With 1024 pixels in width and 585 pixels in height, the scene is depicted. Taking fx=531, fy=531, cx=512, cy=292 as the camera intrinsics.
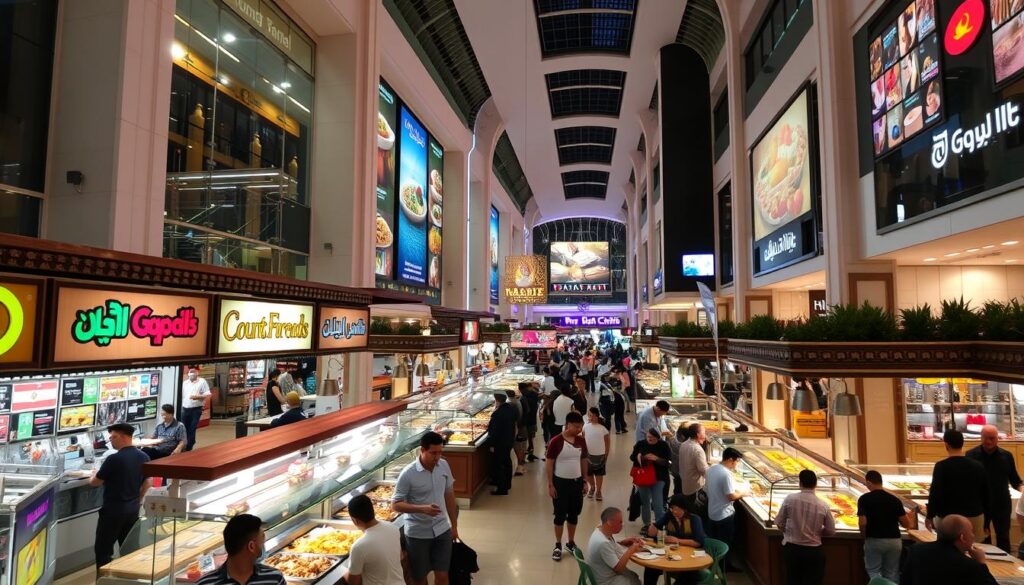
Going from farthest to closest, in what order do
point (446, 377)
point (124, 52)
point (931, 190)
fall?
point (446, 377) → point (931, 190) → point (124, 52)

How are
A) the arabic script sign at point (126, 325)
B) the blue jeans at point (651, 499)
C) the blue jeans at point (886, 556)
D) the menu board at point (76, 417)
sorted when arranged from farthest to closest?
the menu board at point (76, 417)
the blue jeans at point (651, 499)
the blue jeans at point (886, 556)
the arabic script sign at point (126, 325)

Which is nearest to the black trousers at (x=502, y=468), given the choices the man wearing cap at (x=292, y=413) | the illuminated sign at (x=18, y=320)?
the man wearing cap at (x=292, y=413)

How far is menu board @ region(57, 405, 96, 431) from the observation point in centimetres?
744

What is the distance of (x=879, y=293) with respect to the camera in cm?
742

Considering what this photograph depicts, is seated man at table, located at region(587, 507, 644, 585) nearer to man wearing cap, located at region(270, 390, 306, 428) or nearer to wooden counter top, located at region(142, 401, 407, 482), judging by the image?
wooden counter top, located at region(142, 401, 407, 482)

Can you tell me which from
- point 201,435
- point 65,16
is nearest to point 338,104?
point 65,16

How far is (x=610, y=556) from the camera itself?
13.1ft

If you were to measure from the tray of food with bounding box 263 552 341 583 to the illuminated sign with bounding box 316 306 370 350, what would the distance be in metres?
1.69

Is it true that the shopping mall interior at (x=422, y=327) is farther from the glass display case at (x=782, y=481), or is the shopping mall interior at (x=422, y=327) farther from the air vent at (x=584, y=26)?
the air vent at (x=584, y=26)

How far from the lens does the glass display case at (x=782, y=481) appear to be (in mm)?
5051

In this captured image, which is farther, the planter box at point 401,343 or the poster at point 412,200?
the poster at point 412,200

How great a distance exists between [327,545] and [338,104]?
8.64m

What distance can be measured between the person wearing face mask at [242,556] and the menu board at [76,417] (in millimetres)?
6881

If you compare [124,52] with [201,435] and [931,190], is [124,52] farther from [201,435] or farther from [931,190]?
[201,435]
